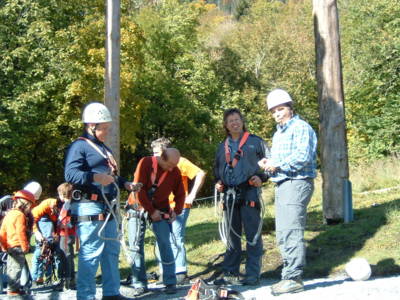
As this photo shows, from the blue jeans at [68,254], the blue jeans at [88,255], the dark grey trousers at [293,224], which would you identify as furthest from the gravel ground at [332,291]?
the blue jeans at [88,255]

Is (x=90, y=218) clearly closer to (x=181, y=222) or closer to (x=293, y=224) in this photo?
(x=293, y=224)

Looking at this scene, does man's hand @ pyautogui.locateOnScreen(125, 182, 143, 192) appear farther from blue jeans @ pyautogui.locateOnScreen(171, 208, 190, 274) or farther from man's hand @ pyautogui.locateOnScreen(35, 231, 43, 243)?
man's hand @ pyautogui.locateOnScreen(35, 231, 43, 243)

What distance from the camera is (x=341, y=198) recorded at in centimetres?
924

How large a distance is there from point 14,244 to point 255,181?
2.99 m

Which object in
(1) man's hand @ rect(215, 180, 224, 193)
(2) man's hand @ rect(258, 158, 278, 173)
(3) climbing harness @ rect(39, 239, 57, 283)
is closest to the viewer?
(2) man's hand @ rect(258, 158, 278, 173)

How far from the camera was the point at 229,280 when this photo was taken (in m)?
6.97

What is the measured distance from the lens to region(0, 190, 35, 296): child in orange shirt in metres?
7.39

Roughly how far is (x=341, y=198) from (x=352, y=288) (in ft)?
11.3

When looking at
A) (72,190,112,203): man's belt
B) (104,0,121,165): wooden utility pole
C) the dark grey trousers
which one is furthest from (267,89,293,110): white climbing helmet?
(104,0,121,165): wooden utility pole

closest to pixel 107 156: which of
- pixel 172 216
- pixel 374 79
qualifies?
pixel 172 216

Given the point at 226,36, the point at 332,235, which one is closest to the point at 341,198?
the point at 332,235

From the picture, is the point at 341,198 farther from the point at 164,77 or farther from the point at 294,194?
the point at 164,77

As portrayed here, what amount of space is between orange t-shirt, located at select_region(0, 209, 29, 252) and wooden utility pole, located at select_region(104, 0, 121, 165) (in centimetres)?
185

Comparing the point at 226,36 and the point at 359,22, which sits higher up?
the point at 226,36
